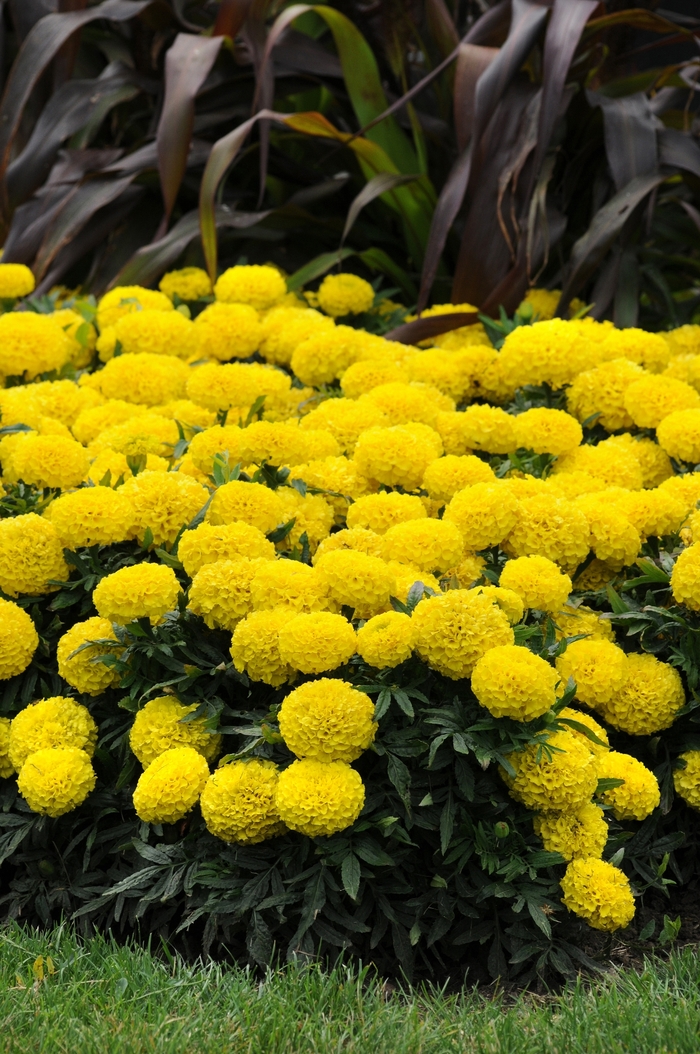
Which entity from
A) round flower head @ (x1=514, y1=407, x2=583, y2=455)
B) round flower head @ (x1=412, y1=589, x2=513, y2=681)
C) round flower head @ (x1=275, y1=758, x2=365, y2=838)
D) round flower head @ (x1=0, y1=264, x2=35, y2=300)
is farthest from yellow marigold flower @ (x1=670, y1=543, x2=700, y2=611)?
round flower head @ (x1=0, y1=264, x2=35, y2=300)

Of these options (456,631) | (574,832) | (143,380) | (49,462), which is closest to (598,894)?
(574,832)

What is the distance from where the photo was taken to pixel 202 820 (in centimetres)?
229

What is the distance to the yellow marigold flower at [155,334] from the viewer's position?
11.4ft

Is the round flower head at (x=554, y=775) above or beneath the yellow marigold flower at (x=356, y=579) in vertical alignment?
beneath

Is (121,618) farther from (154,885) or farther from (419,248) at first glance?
(419,248)

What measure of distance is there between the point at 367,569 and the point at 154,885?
27.9 inches

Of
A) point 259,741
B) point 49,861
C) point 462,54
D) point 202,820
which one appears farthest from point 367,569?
point 462,54

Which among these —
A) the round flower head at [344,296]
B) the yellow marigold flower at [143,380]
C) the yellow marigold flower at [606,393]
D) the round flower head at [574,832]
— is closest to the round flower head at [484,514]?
the round flower head at [574,832]

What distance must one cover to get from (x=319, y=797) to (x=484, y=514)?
711 mm

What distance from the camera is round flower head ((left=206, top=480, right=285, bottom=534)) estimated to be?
2463 mm

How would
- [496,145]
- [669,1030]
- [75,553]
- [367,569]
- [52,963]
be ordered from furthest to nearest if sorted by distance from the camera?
[496,145] < [75,553] < [367,569] < [52,963] < [669,1030]

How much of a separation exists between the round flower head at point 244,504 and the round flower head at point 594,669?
66 centimetres

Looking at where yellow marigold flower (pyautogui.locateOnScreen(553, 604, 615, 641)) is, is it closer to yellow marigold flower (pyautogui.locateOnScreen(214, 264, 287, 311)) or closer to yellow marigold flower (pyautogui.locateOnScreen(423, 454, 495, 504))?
yellow marigold flower (pyautogui.locateOnScreen(423, 454, 495, 504))

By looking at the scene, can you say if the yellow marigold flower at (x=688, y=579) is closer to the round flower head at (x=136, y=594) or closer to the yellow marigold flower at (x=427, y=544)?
the yellow marigold flower at (x=427, y=544)
